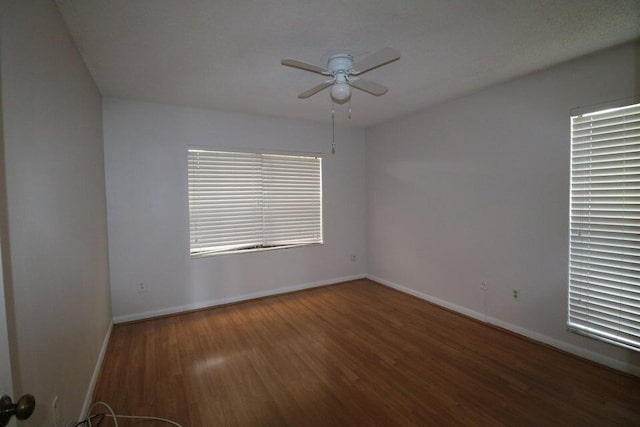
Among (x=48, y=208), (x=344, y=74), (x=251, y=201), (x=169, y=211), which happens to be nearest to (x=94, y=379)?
(x=48, y=208)

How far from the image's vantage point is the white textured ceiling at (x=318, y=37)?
172 centimetres

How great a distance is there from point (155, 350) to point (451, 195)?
11.7 feet

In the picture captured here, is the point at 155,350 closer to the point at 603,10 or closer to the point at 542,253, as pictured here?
the point at 542,253

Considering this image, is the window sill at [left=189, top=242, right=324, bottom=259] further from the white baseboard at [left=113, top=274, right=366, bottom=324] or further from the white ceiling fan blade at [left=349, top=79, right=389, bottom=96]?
the white ceiling fan blade at [left=349, top=79, right=389, bottom=96]

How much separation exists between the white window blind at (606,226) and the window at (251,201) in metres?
3.03

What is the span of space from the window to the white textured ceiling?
3.47ft

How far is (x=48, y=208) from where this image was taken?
1.42 meters

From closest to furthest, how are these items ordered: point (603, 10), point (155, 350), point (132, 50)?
point (603, 10) → point (132, 50) → point (155, 350)

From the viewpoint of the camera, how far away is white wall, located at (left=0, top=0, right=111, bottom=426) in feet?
3.58

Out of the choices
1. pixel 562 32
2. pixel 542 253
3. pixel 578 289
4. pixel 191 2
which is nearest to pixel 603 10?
pixel 562 32

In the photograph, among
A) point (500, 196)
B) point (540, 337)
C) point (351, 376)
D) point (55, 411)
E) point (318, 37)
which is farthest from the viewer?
point (500, 196)

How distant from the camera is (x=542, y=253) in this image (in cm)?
271

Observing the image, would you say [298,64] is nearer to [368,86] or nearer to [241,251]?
[368,86]

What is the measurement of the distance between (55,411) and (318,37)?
102 inches
